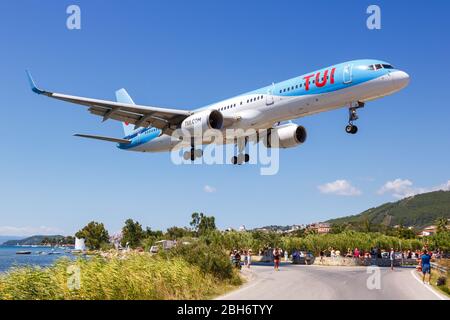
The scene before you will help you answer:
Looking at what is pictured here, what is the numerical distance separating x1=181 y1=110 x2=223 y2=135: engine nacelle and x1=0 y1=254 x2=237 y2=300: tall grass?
11505 millimetres

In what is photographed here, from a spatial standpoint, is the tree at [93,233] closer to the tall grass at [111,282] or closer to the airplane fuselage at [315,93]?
the airplane fuselage at [315,93]

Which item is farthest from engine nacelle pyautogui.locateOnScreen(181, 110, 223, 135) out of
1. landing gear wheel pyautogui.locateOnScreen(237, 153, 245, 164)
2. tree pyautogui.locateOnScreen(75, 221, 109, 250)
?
tree pyautogui.locateOnScreen(75, 221, 109, 250)

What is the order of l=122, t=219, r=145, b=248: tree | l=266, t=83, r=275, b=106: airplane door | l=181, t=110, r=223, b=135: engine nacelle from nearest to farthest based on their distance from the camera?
1. l=266, t=83, r=275, b=106: airplane door
2. l=181, t=110, r=223, b=135: engine nacelle
3. l=122, t=219, r=145, b=248: tree

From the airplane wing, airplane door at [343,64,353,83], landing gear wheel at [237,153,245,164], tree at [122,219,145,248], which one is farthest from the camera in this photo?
tree at [122,219,145,248]

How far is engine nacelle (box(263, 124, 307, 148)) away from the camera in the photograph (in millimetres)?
35094

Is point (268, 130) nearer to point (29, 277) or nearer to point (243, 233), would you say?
point (29, 277)

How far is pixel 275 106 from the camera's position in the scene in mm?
30500

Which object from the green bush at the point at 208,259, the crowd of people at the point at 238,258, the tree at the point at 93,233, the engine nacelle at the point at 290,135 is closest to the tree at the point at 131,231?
the tree at the point at 93,233

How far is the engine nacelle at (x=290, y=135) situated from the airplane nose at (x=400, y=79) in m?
10.1

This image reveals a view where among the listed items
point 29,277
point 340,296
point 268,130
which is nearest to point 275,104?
point 268,130

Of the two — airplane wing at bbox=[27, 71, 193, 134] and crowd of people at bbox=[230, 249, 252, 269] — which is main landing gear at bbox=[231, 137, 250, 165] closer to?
airplane wing at bbox=[27, 71, 193, 134]

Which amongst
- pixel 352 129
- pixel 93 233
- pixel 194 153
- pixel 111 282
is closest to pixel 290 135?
pixel 194 153

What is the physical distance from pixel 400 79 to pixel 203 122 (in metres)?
11.8

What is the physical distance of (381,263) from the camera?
154 ft
